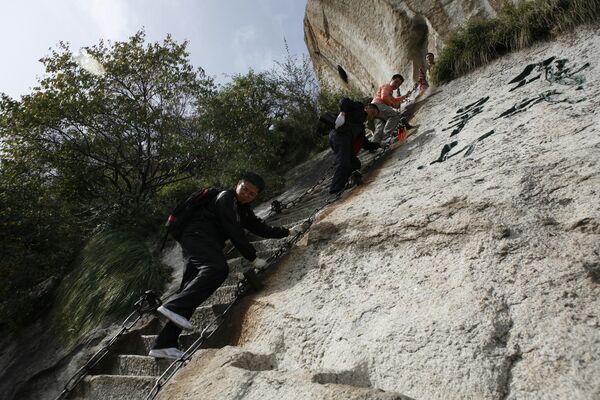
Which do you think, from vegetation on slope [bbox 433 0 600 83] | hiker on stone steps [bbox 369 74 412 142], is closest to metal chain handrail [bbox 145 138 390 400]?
hiker on stone steps [bbox 369 74 412 142]

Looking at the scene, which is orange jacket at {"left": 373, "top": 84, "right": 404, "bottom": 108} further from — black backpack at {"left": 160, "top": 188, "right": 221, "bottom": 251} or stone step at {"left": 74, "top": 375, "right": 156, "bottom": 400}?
stone step at {"left": 74, "top": 375, "right": 156, "bottom": 400}

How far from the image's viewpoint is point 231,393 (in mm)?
2424

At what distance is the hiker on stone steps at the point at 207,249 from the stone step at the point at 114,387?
244mm

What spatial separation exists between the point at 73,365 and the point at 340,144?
4.86 metres

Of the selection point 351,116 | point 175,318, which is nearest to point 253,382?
point 175,318

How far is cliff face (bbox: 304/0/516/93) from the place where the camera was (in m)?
9.69

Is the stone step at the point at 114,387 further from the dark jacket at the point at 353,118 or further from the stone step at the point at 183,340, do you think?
the dark jacket at the point at 353,118

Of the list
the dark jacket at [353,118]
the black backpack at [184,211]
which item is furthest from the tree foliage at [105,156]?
the dark jacket at [353,118]

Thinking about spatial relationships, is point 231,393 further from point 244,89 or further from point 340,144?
point 244,89

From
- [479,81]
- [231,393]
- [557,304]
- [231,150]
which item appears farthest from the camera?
A: [231,150]

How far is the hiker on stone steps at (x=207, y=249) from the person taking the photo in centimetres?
343

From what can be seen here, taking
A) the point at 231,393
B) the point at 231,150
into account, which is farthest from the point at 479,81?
the point at 231,393

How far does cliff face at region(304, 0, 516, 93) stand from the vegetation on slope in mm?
1126

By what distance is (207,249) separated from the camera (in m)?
3.88
